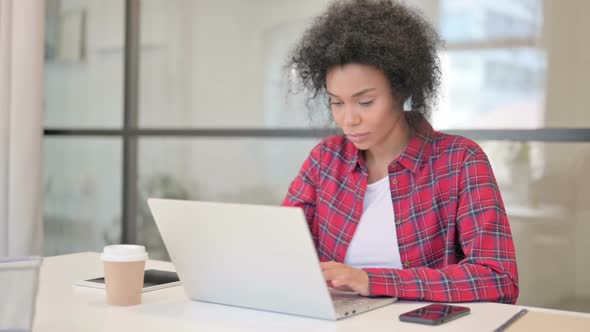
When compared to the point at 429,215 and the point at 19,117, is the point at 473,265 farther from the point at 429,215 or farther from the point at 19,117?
the point at 19,117

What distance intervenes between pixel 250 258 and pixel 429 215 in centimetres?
59

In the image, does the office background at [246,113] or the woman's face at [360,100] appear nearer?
the woman's face at [360,100]

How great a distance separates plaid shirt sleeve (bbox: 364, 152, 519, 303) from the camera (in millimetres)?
1387

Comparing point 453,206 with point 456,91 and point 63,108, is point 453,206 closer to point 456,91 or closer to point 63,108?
point 456,91

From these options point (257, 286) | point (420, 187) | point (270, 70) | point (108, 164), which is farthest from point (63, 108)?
point (257, 286)

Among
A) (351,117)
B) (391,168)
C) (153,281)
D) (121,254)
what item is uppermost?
(351,117)

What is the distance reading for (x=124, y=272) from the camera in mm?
1310

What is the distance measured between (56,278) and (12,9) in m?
2.04

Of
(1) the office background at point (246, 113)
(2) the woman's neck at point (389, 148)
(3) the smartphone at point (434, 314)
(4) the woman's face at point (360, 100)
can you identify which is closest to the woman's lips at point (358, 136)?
(4) the woman's face at point (360, 100)

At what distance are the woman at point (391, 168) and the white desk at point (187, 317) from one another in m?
0.26

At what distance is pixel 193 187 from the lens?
11.0ft

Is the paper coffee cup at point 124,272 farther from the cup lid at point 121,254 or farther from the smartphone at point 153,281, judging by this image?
the smartphone at point 153,281

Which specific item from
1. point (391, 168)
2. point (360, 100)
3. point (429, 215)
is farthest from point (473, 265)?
point (360, 100)

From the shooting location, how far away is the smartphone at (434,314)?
119 centimetres
